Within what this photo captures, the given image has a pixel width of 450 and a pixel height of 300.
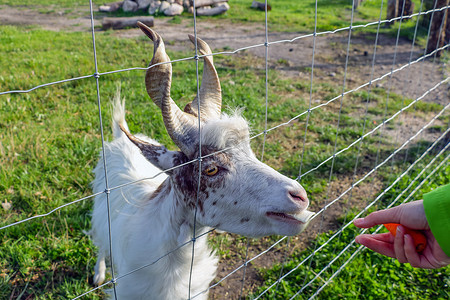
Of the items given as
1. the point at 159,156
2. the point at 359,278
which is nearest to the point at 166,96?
the point at 159,156

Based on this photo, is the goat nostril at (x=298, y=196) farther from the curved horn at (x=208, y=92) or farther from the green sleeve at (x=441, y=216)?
the curved horn at (x=208, y=92)

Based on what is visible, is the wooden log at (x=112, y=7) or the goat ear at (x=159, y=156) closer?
the goat ear at (x=159, y=156)

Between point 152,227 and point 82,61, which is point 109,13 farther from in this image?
point 152,227

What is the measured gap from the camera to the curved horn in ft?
7.14

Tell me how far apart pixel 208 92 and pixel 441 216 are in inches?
54.4

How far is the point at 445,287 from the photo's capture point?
2.99 metres

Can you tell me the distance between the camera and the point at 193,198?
6.49 feet

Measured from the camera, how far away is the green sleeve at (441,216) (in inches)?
55.3

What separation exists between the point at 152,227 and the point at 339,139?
3.62 meters

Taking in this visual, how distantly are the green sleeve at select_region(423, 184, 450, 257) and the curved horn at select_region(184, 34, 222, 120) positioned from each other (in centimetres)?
121

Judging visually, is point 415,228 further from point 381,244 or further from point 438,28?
point 438,28

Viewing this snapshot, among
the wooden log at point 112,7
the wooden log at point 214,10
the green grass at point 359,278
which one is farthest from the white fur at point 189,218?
the wooden log at point 112,7

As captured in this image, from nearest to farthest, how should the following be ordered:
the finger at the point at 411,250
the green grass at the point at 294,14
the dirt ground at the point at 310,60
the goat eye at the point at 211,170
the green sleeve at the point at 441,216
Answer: the green sleeve at the point at 441,216 < the finger at the point at 411,250 < the goat eye at the point at 211,170 < the dirt ground at the point at 310,60 < the green grass at the point at 294,14

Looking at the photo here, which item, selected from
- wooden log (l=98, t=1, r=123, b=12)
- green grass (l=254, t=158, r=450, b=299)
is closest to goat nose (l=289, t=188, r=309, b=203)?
green grass (l=254, t=158, r=450, b=299)
